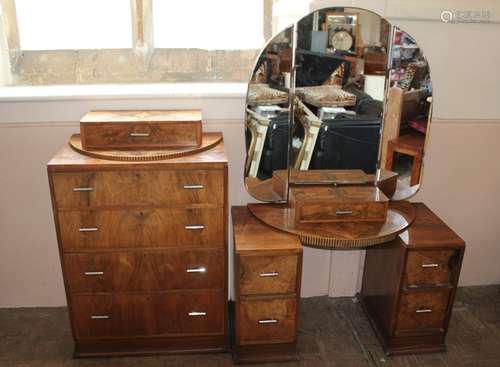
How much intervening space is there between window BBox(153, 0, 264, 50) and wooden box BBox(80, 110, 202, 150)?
0.63m

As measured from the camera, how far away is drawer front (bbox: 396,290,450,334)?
210cm

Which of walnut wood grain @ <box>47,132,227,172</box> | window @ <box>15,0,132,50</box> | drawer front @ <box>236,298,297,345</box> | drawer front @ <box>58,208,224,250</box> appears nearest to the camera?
walnut wood grain @ <box>47,132,227,172</box>

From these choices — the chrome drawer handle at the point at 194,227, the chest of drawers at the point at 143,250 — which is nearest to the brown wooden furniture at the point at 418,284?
the chest of drawers at the point at 143,250

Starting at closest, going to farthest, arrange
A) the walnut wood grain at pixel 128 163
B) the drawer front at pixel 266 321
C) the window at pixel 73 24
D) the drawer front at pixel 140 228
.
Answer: the walnut wood grain at pixel 128 163, the drawer front at pixel 140 228, the drawer front at pixel 266 321, the window at pixel 73 24

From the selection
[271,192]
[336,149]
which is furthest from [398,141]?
[271,192]

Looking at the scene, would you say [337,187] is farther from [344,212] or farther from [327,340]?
[327,340]

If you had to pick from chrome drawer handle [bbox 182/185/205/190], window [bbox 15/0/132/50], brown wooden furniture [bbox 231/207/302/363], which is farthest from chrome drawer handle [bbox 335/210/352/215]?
window [bbox 15/0/132/50]

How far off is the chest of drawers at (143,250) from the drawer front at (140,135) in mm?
89

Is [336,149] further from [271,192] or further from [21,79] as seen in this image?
[21,79]

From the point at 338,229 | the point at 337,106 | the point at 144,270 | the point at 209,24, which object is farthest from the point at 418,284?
the point at 209,24

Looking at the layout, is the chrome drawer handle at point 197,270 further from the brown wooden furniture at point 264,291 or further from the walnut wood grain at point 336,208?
the walnut wood grain at point 336,208

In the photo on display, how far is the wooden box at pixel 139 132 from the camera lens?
6.24 feet

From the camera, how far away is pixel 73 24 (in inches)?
91.7

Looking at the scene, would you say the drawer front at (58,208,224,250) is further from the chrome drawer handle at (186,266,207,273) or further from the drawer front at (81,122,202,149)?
the drawer front at (81,122,202,149)
